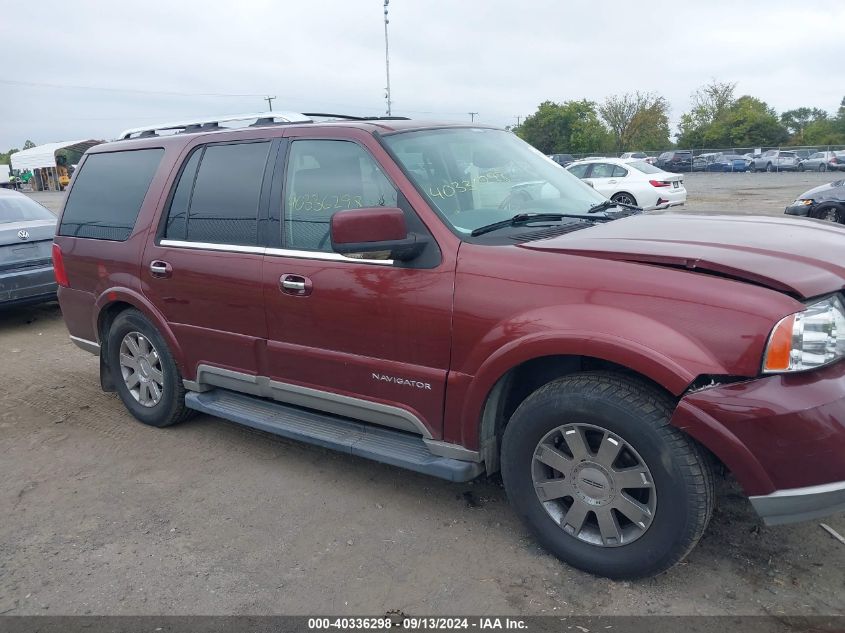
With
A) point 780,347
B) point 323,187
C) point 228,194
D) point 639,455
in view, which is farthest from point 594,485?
point 228,194

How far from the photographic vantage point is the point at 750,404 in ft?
7.89

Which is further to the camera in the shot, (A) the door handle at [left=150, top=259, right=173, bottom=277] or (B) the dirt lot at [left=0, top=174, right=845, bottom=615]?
(A) the door handle at [left=150, top=259, right=173, bottom=277]

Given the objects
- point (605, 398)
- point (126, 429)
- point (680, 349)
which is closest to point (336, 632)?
point (605, 398)

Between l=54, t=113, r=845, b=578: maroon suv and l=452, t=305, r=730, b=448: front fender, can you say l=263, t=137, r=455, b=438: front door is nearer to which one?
l=54, t=113, r=845, b=578: maroon suv

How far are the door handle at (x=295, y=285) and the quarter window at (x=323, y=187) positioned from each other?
6.5 inches

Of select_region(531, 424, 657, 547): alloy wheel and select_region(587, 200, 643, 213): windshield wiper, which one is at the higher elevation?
select_region(587, 200, 643, 213): windshield wiper

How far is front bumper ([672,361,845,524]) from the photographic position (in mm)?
2375

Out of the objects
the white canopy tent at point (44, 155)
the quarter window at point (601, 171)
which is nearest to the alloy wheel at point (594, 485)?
the quarter window at point (601, 171)

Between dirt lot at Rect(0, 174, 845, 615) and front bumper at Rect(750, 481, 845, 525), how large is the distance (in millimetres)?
439

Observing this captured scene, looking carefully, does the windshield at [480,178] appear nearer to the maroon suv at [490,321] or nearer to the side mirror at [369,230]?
the maroon suv at [490,321]

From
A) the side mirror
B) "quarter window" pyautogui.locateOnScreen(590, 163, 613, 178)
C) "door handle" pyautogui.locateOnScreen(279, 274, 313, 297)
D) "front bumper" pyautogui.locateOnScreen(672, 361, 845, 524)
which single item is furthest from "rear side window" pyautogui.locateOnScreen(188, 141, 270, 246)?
"quarter window" pyautogui.locateOnScreen(590, 163, 613, 178)

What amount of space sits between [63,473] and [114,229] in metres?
1.62

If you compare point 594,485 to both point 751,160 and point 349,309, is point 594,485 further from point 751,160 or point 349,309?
point 751,160

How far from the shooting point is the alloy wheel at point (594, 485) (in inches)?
107
